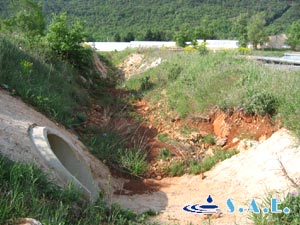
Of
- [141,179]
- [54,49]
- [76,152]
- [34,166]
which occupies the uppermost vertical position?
[54,49]

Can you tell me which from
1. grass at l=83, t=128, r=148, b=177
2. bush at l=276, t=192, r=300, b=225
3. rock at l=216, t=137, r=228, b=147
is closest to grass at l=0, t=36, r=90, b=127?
grass at l=83, t=128, r=148, b=177

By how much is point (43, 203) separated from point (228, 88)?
6.10 meters

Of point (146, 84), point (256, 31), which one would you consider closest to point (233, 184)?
point (146, 84)

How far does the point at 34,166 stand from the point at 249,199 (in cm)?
304

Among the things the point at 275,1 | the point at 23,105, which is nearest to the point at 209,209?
the point at 23,105

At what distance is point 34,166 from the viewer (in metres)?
4.30

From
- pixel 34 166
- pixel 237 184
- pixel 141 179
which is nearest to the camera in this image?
pixel 34 166

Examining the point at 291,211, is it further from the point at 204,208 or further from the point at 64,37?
the point at 64,37

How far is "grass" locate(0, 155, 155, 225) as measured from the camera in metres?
3.34

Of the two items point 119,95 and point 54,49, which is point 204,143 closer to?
point 119,95

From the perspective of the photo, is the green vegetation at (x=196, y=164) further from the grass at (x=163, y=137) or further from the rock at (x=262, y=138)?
the grass at (x=163, y=137)

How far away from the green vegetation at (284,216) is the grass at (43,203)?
4.76 ft

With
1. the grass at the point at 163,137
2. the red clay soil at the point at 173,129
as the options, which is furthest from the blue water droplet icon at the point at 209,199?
the grass at the point at 163,137

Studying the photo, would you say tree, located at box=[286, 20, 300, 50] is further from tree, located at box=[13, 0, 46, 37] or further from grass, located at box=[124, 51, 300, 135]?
grass, located at box=[124, 51, 300, 135]
